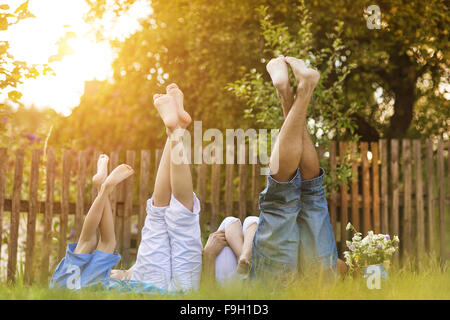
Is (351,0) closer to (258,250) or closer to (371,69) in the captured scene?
(371,69)

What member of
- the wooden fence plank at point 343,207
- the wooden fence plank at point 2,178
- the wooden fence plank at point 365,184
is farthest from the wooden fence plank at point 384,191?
the wooden fence plank at point 2,178

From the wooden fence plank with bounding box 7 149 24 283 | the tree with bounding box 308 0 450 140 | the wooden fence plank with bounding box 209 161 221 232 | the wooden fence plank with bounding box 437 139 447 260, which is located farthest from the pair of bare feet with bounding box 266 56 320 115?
the wooden fence plank with bounding box 437 139 447 260

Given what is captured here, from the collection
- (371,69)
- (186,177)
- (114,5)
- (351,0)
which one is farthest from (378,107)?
(186,177)

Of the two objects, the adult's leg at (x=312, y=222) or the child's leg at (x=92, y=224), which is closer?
the adult's leg at (x=312, y=222)

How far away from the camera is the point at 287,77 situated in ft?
9.56

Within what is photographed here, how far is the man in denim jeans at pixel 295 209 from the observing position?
2.66 m

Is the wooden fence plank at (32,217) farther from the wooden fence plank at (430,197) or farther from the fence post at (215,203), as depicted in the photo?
the wooden fence plank at (430,197)

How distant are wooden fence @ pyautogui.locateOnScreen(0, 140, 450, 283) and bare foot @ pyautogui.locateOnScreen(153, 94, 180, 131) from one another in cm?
266

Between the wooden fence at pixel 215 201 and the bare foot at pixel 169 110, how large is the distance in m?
2.66

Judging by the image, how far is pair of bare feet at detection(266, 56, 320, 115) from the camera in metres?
2.74

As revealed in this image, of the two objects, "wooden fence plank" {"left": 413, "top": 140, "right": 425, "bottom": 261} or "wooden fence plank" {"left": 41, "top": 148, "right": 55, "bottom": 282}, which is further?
"wooden fence plank" {"left": 413, "top": 140, "right": 425, "bottom": 261}

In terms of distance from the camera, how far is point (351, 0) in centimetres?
695

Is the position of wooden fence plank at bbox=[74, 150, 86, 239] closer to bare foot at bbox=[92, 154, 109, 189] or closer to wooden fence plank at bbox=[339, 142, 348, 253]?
bare foot at bbox=[92, 154, 109, 189]

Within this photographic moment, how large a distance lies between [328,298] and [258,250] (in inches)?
25.3
